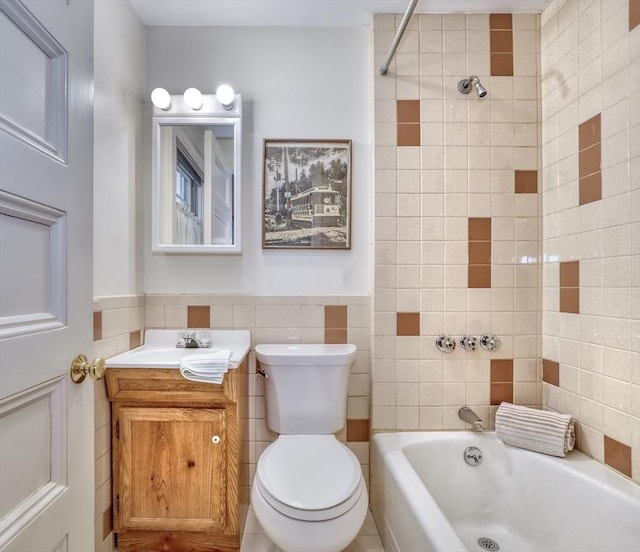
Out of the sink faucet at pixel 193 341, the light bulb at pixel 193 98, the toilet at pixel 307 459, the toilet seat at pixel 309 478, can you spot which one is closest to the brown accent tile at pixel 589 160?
the toilet at pixel 307 459

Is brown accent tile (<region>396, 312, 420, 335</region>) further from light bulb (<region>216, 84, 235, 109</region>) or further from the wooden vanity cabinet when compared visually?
light bulb (<region>216, 84, 235, 109</region>)

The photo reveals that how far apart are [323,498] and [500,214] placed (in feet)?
4.77

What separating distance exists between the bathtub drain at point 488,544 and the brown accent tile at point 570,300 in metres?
0.99

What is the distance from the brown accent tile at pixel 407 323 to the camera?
5.67 feet

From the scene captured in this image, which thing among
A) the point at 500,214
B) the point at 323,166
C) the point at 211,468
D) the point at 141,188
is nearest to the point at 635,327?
the point at 500,214

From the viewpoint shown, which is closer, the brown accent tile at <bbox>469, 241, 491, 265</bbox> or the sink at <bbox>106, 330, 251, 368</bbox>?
the sink at <bbox>106, 330, 251, 368</bbox>

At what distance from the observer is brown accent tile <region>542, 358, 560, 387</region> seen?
1627 millimetres

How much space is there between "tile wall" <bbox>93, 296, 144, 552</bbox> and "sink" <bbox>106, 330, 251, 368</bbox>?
0.24 ft

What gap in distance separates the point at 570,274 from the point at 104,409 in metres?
2.01

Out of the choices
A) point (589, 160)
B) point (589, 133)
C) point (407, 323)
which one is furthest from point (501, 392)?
point (589, 133)

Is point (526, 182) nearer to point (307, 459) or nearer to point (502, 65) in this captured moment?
point (502, 65)

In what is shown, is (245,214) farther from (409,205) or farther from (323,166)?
(409,205)

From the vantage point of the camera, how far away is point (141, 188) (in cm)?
179

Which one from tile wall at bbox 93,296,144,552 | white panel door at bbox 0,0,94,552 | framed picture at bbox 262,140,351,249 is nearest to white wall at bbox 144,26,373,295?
framed picture at bbox 262,140,351,249
